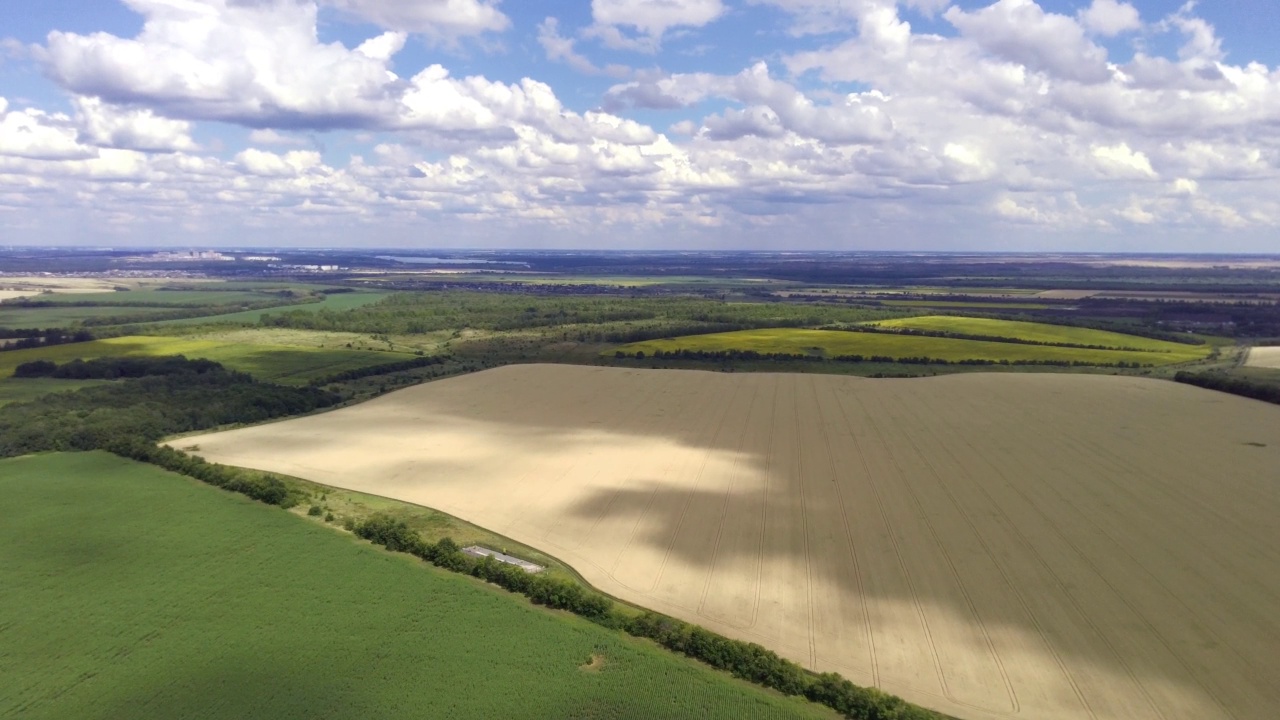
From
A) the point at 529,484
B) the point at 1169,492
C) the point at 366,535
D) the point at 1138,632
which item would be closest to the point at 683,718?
the point at 1138,632

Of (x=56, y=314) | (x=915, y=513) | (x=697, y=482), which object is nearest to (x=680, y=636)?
(x=915, y=513)

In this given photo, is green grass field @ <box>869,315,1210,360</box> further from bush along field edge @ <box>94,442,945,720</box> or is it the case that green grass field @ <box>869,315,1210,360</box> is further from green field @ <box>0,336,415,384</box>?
bush along field edge @ <box>94,442,945,720</box>

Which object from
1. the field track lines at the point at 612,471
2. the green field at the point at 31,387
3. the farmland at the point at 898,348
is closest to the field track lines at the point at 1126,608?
the field track lines at the point at 612,471

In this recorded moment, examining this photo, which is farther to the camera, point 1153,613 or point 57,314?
point 57,314

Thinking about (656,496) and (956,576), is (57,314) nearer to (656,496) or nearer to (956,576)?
(656,496)

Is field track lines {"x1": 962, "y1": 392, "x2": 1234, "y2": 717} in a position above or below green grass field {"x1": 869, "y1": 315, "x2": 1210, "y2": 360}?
below

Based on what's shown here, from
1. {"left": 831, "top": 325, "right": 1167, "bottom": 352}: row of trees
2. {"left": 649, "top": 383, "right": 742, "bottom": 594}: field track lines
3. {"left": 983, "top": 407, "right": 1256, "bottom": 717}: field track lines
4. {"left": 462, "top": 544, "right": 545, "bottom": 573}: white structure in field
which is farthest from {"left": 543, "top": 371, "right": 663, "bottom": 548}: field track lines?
{"left": 831, "top": 325, "right": 1167, "bottom": 352}: row of trees
